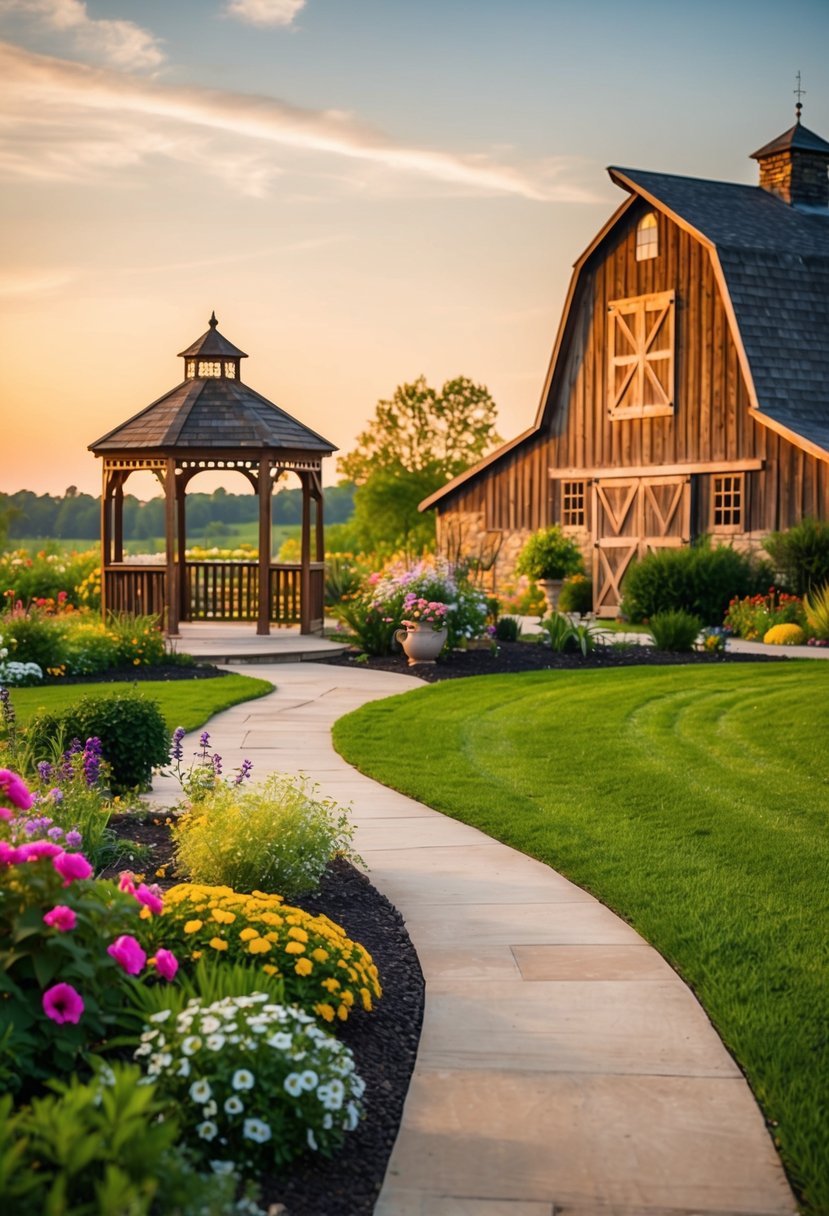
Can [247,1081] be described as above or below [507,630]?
below

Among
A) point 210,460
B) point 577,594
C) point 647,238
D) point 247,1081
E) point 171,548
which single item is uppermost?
point 647,238

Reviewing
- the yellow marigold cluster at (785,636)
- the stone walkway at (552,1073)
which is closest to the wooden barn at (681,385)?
the yellow marigold cluster at (785,636)

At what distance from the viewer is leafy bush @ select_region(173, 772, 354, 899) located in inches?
209

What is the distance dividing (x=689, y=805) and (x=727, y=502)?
1647cm

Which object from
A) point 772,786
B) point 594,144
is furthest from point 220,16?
point 772,786

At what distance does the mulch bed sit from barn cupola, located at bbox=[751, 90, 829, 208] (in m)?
25.1

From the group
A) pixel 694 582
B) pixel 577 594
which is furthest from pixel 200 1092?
pixel 577 594

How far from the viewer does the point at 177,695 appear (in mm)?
12664

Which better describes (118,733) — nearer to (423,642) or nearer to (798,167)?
(423,642)

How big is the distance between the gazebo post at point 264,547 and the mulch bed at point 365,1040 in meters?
12.2

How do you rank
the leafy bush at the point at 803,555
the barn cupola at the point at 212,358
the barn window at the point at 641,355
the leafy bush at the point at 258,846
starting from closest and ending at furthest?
the leafy bush at the point at 258,846, the barn cupola at the point at 212,358, the leafy bush at the point at 803,555, the barn window at the point at 641,355

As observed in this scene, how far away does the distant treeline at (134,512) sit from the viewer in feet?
103

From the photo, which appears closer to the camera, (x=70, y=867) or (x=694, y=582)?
(x=70, y=867)

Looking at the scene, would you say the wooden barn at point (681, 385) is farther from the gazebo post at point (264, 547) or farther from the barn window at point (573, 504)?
the gazebo post at point (264, 547)
